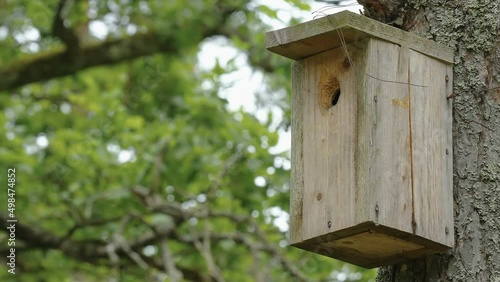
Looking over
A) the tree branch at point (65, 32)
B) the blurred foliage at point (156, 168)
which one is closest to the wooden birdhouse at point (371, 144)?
the blurred foliage at point (156, 168)

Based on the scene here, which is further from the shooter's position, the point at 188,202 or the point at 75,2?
the point at 75,2

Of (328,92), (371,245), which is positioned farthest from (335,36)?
(371,245)

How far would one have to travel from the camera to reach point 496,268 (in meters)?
2.87

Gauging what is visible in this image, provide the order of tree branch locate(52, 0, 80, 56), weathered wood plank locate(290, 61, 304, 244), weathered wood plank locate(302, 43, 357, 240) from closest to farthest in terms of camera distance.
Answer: weathered wood plank locate(302, 43, 357, 240) → weathered wood plank locate(290, 61, 304, 244) → tree branch locate(52, 0, 80, 56)

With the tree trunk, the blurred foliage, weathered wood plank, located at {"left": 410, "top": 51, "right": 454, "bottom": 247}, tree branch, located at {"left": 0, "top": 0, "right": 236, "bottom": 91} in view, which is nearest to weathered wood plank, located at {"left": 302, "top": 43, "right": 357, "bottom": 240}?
weathered wood plank, located at {"left": 410, "top": 51, "right": 454, "bottom": 247}

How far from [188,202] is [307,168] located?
12.3ft

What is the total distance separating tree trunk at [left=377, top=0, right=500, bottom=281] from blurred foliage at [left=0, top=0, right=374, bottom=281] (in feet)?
9.12

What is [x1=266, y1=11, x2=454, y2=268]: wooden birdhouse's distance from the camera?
290cm

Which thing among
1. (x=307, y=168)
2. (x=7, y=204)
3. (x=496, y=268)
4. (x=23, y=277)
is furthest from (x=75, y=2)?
(x=496, y=268)

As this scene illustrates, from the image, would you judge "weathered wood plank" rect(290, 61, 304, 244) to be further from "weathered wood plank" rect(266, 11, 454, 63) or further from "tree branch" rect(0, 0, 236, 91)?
"tree branch" rect(0, 0, 236, 91)

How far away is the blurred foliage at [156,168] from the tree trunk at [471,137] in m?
2.78

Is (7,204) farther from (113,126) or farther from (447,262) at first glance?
(447,262)

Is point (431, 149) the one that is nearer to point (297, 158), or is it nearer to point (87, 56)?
point (297, 158)

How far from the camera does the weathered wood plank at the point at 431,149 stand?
2.94m
